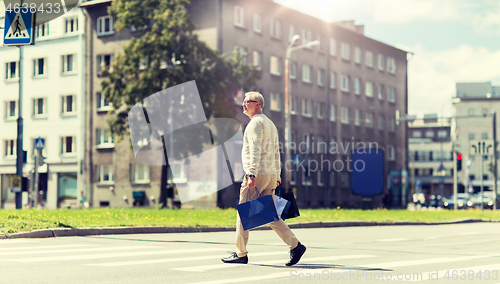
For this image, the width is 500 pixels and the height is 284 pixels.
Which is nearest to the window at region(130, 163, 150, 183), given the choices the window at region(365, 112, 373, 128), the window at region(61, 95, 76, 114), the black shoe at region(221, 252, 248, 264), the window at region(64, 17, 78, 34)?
the window at region(61, 95, 76, 114)

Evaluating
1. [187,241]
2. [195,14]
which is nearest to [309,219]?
[187,241]

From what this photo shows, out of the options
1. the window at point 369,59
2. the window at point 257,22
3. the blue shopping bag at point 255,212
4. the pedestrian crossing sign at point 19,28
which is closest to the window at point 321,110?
the window at point 369,59

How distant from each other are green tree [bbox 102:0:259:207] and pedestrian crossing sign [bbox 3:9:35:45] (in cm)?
1856

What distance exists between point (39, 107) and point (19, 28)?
37342 millimetres

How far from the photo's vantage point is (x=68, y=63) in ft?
165

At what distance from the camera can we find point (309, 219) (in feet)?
69.1

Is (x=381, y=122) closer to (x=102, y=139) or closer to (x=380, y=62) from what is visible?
(x=380, y=62)

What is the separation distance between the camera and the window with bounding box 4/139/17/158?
2040 inches

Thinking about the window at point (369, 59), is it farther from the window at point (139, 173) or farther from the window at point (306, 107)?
the window at point (139, 173)

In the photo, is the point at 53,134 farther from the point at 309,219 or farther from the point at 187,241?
the point at 187,241

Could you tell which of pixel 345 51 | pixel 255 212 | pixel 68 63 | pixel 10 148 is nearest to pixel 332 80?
pixel 345 51

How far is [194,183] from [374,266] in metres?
34.3

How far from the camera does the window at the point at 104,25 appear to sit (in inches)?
1898

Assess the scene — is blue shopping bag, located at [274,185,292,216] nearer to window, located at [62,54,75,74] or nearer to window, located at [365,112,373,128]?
window, located at [62,54,75,74]
